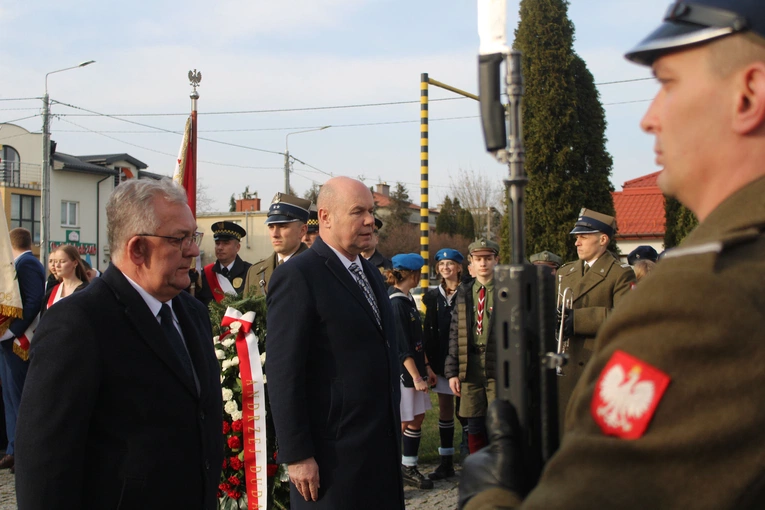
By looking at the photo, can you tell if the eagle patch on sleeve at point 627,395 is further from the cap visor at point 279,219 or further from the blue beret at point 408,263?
the blue beret at point 408,263

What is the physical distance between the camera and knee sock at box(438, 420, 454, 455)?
7273mm

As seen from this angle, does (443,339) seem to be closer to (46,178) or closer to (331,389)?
(331,389)

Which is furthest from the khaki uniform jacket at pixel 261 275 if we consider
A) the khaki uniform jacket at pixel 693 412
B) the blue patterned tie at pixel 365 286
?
the khaki uniform jacket at pixel 693 412

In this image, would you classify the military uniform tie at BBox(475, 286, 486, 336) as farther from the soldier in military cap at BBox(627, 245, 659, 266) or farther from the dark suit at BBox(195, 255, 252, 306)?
the soldier in military cap at BBox(627, 245, 659, 266)

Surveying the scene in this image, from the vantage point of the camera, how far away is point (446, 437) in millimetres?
7348

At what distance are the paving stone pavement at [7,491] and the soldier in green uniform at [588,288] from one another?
4823 mm

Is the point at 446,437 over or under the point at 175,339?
under

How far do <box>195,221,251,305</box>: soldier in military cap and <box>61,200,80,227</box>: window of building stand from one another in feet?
160

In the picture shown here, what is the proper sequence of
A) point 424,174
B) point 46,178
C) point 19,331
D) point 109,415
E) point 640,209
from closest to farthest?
1. point 109,415
2. point 19,331
3. point 424,174
4. point 46,178
5. point 640,209

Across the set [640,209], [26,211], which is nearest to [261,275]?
[640,209]

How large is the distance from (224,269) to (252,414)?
11.0ft

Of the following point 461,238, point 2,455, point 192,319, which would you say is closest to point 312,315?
point 192,319

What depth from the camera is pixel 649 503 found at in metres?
1.07

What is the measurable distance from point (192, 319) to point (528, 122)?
18151 millimetres
